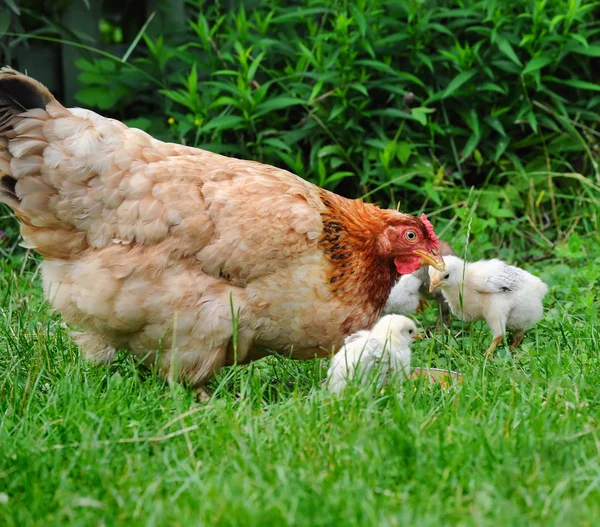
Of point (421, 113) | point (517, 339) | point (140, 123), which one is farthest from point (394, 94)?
point (517, 339)

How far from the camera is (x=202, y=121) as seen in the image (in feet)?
19.9

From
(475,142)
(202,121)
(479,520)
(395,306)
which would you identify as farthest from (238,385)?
(475,142)

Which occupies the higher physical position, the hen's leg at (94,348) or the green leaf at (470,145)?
the green leaf at (470,145)

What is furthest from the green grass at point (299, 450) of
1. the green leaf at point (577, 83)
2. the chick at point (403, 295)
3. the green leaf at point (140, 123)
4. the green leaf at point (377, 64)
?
the green leaf at point (577, 83)

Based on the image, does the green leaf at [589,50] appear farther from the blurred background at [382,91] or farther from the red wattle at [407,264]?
the red wattle at [407,264]

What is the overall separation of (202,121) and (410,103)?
1523mm

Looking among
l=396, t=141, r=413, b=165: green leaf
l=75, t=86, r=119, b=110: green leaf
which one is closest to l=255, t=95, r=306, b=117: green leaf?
l=396, t=141, r=413, b=165: green leaf

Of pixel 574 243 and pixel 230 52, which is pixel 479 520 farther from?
pixel 230 52

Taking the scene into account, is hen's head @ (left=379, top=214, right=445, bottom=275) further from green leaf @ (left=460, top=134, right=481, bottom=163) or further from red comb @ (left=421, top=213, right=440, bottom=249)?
green leaf @ (left=460, top=134, right=481, bottom=163)

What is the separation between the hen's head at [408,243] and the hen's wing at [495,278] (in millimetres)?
528

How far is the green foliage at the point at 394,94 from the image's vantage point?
19.9ft

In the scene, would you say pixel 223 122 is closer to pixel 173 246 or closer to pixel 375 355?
pixel 173 246

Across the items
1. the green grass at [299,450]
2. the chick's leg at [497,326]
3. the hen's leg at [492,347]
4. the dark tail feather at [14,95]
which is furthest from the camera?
the chick's leg at [497,326]

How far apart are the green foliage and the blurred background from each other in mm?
15
